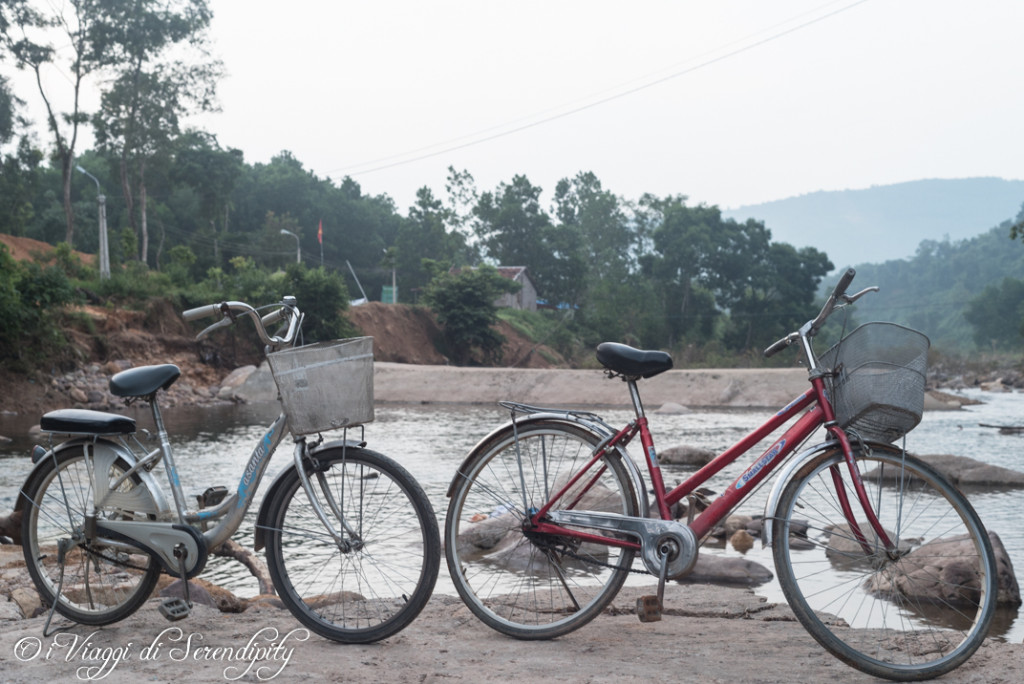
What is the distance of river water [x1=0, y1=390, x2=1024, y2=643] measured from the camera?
21.4 ft

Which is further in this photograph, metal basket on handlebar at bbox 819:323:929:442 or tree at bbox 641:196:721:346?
tree at bbox 641:196:721:346

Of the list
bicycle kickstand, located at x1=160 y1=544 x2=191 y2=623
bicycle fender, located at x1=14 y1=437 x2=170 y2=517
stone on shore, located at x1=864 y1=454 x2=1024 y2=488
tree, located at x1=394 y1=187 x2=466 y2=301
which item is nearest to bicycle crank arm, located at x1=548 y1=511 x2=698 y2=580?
bicycle kickstand, located at x1=160 y1=544 x2=191 y2=623

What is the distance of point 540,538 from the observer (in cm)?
341

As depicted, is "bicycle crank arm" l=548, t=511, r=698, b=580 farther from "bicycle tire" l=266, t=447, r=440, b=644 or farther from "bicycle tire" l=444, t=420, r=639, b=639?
"bicycle tire" l=266, t=447, r=440, b=644

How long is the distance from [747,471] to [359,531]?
52.6 inches

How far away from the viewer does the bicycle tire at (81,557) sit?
11.4 feet

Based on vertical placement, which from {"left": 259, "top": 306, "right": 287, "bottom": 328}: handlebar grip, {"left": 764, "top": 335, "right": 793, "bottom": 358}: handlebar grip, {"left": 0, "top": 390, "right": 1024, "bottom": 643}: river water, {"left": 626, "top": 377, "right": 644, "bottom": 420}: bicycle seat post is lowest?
{"left": 0, "top": 390, "right": 1024, "bottom": 643}: river water

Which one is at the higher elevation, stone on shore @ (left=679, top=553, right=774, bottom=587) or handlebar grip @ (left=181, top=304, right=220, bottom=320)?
handlebar grip @ (left=181, top=304, right=220, bottom=320)

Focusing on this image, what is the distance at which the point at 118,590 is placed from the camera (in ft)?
11.6

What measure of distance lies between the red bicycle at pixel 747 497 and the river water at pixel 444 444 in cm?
156

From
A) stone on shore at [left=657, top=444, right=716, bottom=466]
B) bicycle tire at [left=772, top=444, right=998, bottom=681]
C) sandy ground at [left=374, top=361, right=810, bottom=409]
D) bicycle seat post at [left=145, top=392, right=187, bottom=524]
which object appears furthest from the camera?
sandy ground at [left=374, top=361, right=810, bottom=409]

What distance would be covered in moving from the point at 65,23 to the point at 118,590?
3799 centimetres

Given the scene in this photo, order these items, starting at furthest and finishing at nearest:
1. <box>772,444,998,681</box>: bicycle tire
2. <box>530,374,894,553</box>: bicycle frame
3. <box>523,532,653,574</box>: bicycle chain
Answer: <box>523,532,653,574</box>: bicycle chain
<box>530,374,894,553</box>: bicycle frame
<box>772,444,998,681</box>: bicycle tire

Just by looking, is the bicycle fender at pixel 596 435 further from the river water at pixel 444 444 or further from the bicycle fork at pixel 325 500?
the river water at pixel 444 444
